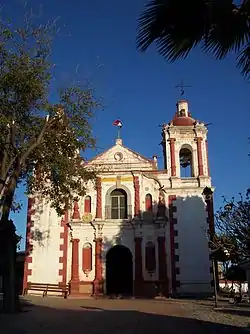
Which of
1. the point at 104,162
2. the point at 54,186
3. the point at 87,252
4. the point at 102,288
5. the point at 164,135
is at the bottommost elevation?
the point at 102,288

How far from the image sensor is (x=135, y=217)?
27438 mm

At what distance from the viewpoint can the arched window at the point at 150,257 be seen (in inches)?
1046

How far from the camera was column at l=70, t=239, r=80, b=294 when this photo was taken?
2623cm

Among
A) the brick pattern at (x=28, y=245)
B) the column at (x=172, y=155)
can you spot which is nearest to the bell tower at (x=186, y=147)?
the column at (x=172, y=155)

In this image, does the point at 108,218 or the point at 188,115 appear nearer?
the point at 108,218

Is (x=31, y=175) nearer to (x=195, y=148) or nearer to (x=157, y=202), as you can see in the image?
(x=157, y=202)

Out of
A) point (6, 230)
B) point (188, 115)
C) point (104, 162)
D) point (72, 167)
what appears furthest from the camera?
point (188, 115)

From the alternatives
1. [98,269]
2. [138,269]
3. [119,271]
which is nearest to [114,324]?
[138,269]

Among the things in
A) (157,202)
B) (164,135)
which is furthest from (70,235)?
(164,135)

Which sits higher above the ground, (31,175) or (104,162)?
(104,162)

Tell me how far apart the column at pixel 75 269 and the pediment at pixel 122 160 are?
5.18m

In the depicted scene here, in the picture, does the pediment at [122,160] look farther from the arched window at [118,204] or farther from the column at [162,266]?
the column at [162,266]

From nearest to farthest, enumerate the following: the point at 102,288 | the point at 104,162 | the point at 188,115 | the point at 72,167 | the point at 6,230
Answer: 1. the point at 6,230
2. the point at 72,167
3. the point at 102,288
4. the point at 104,162
5. the point at 188,115

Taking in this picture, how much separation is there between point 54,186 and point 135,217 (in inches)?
426
